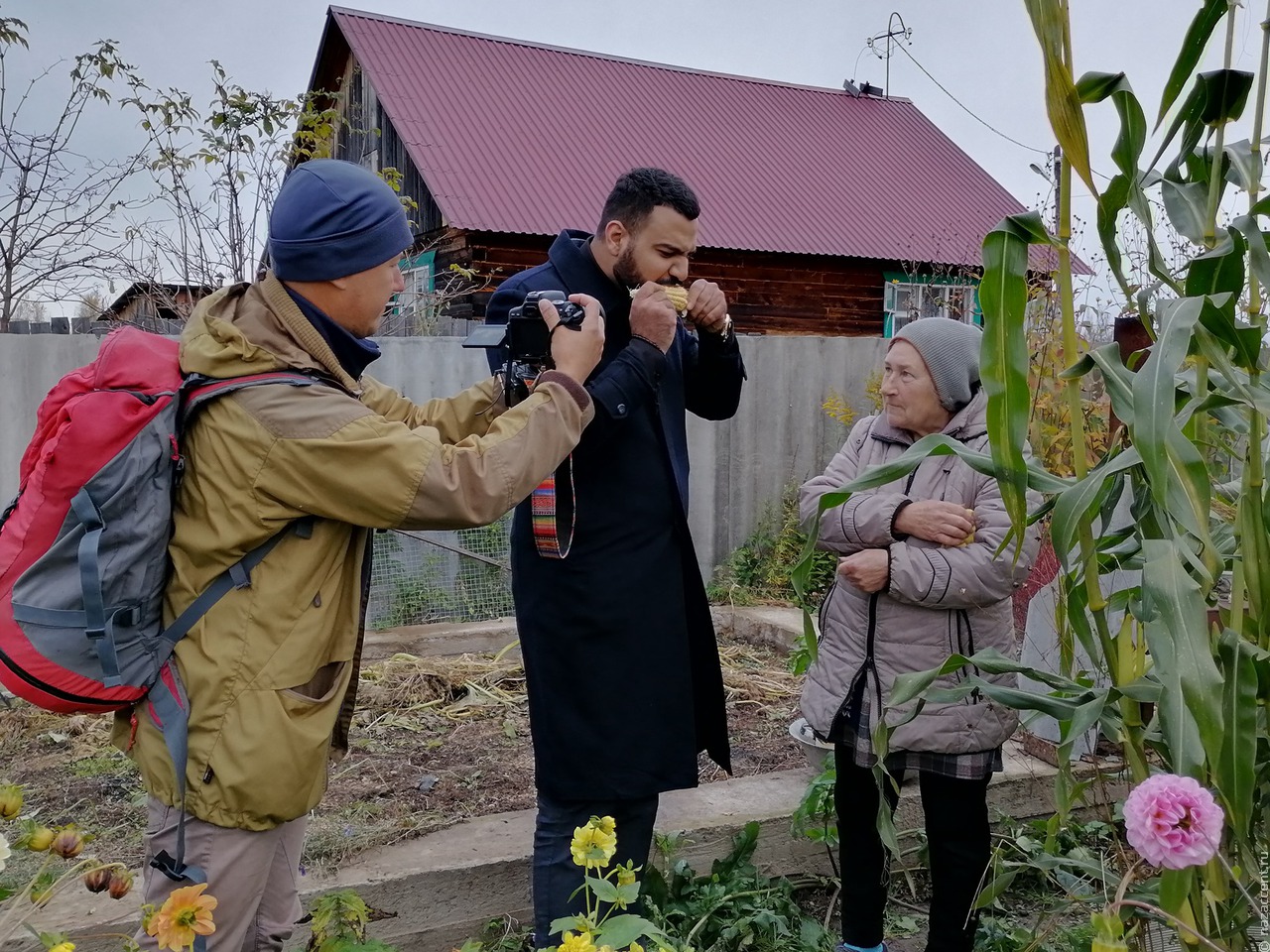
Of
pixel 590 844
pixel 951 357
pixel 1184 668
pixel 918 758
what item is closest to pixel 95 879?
pixel 590 844

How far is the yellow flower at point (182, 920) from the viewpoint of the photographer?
1.20 meters

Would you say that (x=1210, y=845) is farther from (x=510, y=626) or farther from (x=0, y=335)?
(x=0, y=335)

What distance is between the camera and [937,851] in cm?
247

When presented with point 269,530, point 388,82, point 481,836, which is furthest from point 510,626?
point 388,82

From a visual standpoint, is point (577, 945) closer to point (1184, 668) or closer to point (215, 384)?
point (1184, 668)

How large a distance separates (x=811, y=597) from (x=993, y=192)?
1302 cm

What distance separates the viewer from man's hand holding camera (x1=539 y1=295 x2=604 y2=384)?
2.00 m

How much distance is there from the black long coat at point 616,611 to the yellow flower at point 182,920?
114cm

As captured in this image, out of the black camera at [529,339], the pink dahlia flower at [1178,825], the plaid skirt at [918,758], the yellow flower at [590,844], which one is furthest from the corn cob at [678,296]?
the pink dahlia flower at [1178,825]

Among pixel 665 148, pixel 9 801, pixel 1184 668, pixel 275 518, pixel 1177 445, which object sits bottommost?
pixel 9 801

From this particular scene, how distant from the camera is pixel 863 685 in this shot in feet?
8.16

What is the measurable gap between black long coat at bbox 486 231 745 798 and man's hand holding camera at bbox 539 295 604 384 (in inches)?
8.3

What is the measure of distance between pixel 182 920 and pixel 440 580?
4.44 m

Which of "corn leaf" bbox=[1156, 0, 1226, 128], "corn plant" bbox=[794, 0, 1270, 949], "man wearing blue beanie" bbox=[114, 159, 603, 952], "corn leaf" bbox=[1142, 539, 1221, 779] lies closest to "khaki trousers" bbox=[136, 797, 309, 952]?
"man wearing blue beanie" bbox=[114, 159, 603, 952]
